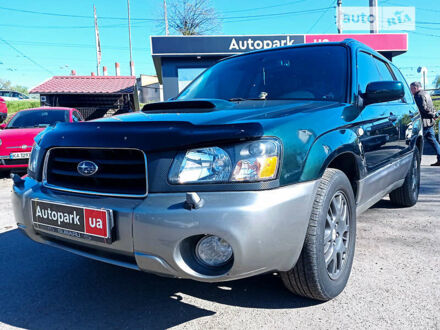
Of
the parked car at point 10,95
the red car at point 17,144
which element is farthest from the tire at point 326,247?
the parked car at point 10,95

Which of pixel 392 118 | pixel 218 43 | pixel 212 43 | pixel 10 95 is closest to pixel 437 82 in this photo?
pixel 218 43

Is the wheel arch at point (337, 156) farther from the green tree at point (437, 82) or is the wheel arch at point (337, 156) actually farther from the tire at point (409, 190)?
the green tree at point (437, 82)

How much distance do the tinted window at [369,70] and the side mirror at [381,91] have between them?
154 mm

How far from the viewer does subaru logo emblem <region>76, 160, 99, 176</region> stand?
6.22ft

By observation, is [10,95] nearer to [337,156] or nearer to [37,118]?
[37,118]

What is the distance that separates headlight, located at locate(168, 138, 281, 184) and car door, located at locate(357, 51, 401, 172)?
108 centimetres

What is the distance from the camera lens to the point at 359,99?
104 inches

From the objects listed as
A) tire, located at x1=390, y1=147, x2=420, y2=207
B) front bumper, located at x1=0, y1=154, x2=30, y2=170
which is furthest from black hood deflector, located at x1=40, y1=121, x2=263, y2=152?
front bumper, located at x1=0, y1=154, x2=30, y2=170

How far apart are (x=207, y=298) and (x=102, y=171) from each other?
3.37ft

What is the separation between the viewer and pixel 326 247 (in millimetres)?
2143

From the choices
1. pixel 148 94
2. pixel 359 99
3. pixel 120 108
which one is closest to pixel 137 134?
pixel 359 99

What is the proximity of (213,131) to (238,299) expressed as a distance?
1135 millimetres

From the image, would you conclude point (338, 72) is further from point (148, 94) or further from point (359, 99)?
point (148, 94)

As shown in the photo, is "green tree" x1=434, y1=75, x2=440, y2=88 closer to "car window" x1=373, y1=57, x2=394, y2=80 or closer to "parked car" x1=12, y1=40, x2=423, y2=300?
"car window" x1=373, y1=57, x2=394, y2=80
